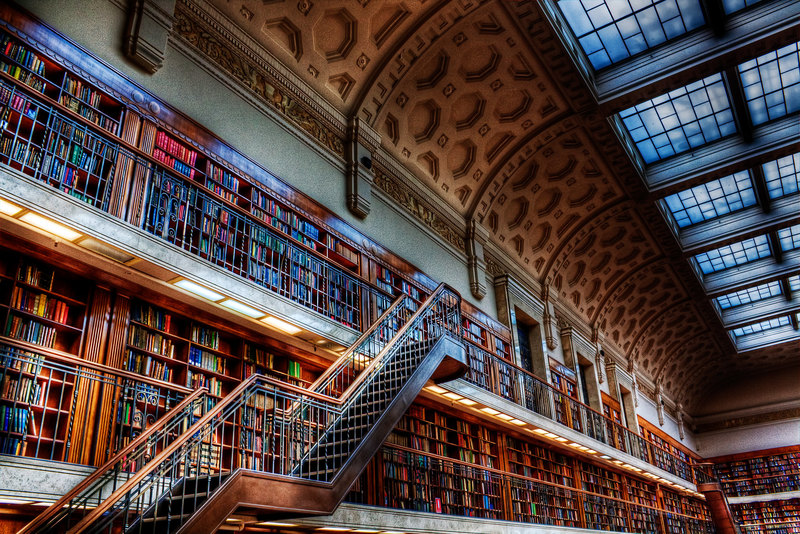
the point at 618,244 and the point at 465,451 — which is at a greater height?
the point at 618,244

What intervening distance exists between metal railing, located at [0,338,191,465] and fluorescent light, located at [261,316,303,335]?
1180mm

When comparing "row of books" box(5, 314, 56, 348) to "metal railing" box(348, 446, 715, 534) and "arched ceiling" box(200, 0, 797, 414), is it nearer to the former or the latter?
"metal railing" box(348, 446, 715, 534)

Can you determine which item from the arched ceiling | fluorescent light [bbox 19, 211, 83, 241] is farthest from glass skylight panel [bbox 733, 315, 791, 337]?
fluorescent light [bbox 19, 211, 83, 241]

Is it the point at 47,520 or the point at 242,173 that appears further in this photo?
the point at 242,173

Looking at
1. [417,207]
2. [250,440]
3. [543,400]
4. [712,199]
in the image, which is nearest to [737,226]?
[712,199]

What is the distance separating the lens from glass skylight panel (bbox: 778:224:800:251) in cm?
1692

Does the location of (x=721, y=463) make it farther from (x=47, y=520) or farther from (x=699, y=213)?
(x=47, y=520)

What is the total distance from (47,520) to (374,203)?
6604 mm

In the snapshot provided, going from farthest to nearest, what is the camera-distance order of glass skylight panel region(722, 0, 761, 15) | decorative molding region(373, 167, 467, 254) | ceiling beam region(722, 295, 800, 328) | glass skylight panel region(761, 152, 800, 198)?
ceiling beam region(722, 295, 800, 328), glass skylight panel region(761, 152, 800, 198), glass skylight panel region(722, 0, 761, 15), decorative molding region(373, 167, 467, 254)

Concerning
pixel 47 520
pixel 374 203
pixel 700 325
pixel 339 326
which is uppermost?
pixel 700 325

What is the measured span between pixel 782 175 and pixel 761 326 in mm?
9703

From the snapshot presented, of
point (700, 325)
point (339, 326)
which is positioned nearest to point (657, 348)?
point (700, 325)

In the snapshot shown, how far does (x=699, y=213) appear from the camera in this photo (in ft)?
53.0

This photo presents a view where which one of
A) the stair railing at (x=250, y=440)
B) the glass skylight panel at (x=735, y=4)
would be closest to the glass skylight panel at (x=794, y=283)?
the glass skylight panel at (x=735, y=4)
